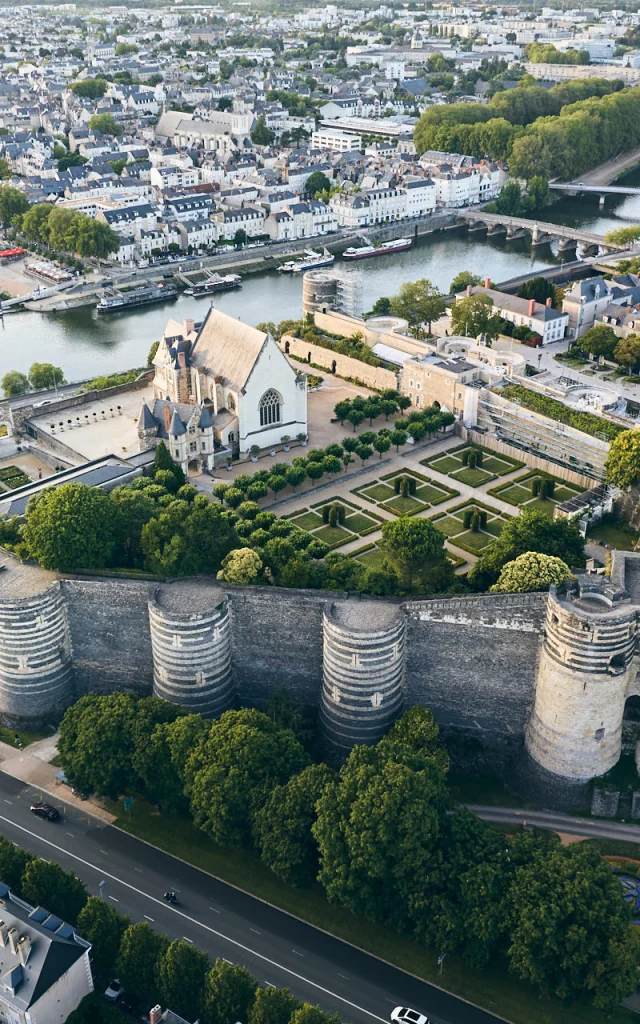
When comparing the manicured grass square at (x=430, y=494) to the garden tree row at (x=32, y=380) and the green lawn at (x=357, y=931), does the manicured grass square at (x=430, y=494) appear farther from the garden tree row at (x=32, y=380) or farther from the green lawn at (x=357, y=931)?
the garden tree row at (x=32, y=380)

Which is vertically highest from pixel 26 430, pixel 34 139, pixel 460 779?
pixel 34 139

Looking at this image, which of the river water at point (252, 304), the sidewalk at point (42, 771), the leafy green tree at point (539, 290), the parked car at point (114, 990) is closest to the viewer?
the parked car at point (114, 990)

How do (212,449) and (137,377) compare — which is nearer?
(212,449)

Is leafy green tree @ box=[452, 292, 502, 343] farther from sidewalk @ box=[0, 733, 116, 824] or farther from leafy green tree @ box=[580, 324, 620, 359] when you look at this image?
sidewalk @ box=[0, 733, 116, 824]

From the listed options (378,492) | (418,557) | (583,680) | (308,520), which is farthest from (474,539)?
(583,680)

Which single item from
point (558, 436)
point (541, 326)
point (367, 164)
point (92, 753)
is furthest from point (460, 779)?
point (367, 164)

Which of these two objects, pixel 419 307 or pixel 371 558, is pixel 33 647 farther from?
pixel 419 307

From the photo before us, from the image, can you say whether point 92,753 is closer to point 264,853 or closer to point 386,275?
point 264,853

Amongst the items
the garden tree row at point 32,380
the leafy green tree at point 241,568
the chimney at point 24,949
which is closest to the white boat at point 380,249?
the garden tree row at point 32,380
